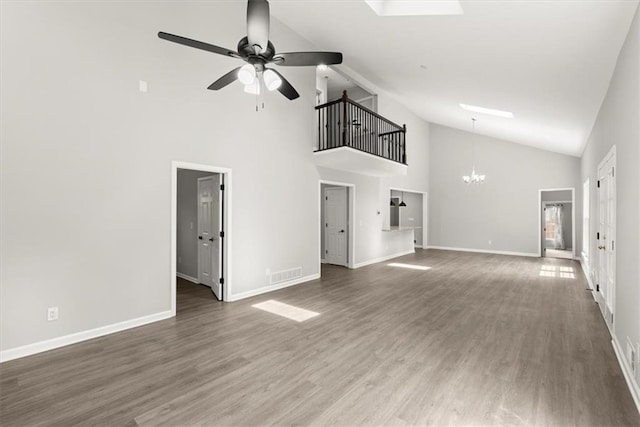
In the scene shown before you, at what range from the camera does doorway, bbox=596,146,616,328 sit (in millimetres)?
3523

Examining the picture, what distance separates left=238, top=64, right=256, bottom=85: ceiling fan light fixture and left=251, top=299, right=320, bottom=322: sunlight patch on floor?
9.68 feet

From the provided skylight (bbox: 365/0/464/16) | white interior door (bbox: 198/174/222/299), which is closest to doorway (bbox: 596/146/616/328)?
skylight (bbox: 365/0/464/16)

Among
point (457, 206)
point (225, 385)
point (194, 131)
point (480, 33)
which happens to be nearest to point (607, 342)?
point (480, 33)

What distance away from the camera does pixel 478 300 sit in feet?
16.5

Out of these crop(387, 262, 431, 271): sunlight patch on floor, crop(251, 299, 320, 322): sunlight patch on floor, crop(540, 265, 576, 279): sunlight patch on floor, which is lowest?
crop(251, 299, 320, 322): sunlight patch on floor

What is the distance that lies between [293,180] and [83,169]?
329 centimetres

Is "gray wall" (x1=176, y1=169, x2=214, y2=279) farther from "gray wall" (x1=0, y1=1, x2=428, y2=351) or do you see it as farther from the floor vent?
the floor vent

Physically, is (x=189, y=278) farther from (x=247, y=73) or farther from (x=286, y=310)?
(x=247, y=73)

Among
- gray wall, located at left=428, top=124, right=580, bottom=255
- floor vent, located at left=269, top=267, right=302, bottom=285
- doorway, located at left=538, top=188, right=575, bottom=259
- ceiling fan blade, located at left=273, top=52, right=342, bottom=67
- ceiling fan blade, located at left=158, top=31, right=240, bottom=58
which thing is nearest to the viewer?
ceiling fan blade, located at left=158, top=31, right=240, bottom=58

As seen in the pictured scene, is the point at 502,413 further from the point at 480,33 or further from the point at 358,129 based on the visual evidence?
the point at 358,129

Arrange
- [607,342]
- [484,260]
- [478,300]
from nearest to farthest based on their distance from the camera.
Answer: [607,342]
[478,300]
[484,260]

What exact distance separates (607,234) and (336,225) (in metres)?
5.25

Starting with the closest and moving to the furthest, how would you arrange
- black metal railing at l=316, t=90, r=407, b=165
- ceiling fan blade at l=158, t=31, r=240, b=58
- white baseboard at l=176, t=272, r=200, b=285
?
ceiling fan blade at l=158, t=31, r=240, b=58 < black metal railing at l=316, t=90, r=407, b=165 < white baseboard at l=176, t=272, r=200, b=285

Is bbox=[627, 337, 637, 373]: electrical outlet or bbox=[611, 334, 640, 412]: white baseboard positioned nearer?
bbox=[611, 334, 640, 412]: white baseboard
